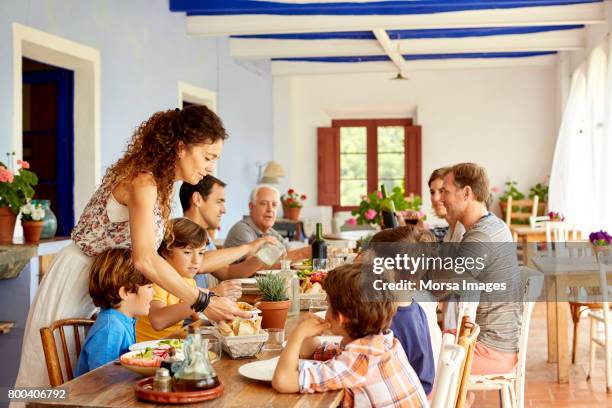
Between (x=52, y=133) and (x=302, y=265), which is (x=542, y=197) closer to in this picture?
(x=52, y=133)

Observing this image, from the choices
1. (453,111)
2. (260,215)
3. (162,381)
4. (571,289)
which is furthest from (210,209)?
(453,111)

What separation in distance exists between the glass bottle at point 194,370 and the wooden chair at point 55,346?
24.9 inches

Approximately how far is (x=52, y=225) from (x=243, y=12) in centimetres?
356

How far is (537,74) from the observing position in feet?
40.9

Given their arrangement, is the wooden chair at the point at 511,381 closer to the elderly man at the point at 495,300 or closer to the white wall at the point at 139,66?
the elderly man at the point at 495,300

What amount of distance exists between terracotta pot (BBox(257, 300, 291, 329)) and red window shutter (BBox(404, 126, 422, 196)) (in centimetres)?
1024

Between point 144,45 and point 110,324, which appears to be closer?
point 110,324

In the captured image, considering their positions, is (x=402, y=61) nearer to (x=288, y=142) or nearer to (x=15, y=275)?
(x=288, y=142)

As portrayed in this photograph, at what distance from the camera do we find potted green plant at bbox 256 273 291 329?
2.62 m

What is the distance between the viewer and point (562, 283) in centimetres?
500

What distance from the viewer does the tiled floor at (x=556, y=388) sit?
15.4 feet

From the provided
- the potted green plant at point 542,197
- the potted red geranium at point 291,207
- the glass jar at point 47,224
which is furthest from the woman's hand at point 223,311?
the potted green plant at point 542,197

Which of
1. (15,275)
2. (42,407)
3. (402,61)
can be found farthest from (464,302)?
(402,61)

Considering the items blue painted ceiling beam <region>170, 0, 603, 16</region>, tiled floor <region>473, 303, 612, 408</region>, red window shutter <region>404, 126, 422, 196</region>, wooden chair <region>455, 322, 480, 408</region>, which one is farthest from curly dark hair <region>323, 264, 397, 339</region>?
red window shutter <region>404, 126, 422, 196</region>
